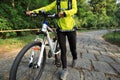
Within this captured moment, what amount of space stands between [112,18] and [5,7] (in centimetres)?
5050

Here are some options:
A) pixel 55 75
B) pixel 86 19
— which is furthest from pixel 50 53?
pixel 86 19

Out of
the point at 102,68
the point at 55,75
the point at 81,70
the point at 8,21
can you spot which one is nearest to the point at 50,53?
the point at 55,75

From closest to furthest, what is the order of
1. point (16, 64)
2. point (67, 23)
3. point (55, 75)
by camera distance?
point (16, 64) < point (67, 23) < point (55, 75)

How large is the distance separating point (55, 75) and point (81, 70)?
94 cm

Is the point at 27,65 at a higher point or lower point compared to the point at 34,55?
lower

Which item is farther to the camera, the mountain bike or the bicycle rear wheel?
the mountain bike

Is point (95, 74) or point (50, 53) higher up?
point (50, 53)

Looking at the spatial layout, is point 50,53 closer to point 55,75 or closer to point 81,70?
point 55,75

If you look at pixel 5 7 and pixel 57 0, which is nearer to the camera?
pixel 57 0

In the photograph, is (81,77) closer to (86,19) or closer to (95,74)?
(95,74)

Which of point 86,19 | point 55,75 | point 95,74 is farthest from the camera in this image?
point 86,19

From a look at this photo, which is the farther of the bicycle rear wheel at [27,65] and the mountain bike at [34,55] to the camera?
the mountain bike at [34,55]

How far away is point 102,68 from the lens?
5.47 metres

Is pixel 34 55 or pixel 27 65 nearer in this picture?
pixel 34 55
